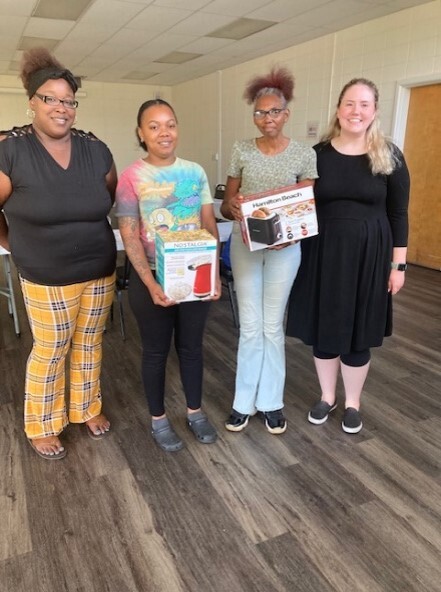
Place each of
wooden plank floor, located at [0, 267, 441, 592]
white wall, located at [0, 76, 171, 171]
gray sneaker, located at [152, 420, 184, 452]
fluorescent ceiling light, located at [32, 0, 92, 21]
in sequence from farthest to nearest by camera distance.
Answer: white wall, located at [0, 76, 171, 171] → fluorescent ceiling light, located at [32, 0, 92, 21] → gray sneaker, located at [152, 420, 184, 452] → wooden plank floor, located at [0, 267, 441, 592]

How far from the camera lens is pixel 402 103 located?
5129 mm

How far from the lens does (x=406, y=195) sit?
1818 mm

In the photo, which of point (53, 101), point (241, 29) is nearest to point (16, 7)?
point (241, 29)

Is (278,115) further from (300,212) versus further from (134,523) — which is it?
(134,523)

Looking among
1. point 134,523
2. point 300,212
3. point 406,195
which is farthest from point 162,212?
point 134,523

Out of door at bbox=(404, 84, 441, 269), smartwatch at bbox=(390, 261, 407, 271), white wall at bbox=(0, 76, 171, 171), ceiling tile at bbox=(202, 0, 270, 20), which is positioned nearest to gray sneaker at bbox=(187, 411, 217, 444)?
smartwatch at bbox=(390, 261, 407, 271)

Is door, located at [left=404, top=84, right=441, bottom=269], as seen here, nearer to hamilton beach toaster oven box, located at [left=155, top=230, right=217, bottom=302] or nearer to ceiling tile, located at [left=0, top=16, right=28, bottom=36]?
hamilton beach toaster oven box, located at [left=155, top=230, right=217, bottom=302]

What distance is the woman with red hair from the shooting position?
173cm

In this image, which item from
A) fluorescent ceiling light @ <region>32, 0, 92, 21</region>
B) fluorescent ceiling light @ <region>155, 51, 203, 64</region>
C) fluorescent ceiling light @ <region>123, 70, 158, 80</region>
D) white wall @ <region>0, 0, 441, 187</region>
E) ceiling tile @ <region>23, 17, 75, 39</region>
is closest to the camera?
fluorescent ceiling light @ <region>32, 0, 92, 21</region>

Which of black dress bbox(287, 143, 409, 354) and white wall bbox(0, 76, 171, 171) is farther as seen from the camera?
white wall bbox(0, 76, 171, 171)

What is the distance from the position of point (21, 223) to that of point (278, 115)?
1.03 meters

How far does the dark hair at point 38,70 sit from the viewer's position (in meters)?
1.58

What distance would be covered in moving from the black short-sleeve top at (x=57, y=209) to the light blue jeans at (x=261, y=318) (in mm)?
568

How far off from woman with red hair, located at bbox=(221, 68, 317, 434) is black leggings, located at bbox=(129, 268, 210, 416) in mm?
226
